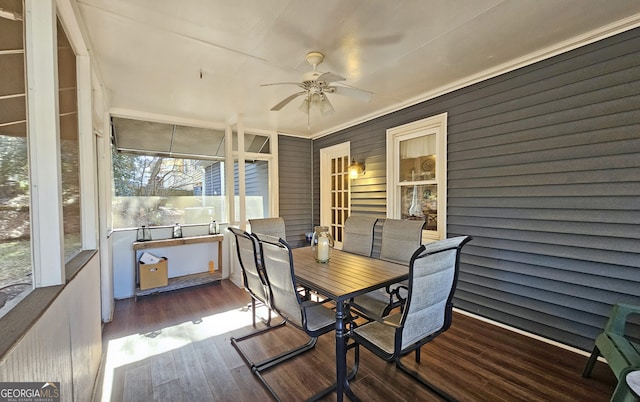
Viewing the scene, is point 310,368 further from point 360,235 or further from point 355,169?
point 355,169

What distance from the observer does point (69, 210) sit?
172cm

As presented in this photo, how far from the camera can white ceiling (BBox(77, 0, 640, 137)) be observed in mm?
1866

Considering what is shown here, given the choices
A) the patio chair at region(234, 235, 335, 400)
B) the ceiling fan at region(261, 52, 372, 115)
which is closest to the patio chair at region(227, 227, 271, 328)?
the patio chair at region(234, 235, 335, 400)

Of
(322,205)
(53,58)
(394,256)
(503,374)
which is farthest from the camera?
(322,205)

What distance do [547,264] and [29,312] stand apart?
3.54 metres

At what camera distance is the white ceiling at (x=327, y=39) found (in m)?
1.87

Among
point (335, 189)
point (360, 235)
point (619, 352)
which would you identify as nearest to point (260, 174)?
point (335, 189)

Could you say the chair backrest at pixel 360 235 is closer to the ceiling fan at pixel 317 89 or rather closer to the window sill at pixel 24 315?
the ceiling fan at pixel 317 89

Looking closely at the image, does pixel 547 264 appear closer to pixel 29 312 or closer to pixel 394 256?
pixel 394 256

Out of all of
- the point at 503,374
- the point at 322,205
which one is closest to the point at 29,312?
the point at 503,374

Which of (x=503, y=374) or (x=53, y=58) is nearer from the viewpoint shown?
(x=53, y=58)

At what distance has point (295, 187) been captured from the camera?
5.43 metres

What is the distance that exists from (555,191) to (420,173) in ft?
5.00

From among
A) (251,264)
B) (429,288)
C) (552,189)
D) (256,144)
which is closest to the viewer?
(429,288)
